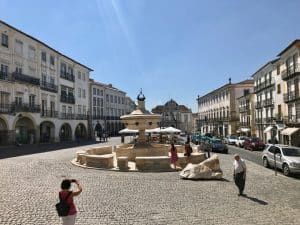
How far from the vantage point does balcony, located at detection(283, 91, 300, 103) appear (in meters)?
40.6

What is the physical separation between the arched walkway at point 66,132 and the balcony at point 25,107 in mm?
11175

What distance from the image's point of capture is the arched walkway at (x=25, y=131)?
4284 centimetres

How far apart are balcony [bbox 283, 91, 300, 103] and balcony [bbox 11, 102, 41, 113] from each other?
104ft

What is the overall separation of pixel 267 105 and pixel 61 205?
49.1m

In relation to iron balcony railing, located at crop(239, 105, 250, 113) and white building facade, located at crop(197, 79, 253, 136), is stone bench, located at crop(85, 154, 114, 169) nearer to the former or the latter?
iron balcony railing, located at crop(239, 105, 250, 113)

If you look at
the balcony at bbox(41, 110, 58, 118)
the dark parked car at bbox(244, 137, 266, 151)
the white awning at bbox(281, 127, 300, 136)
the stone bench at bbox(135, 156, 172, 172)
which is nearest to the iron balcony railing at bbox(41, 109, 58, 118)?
the balcony at bbox(41, 110, 58, 118)

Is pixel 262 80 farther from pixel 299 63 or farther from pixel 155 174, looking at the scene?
pixel 155 174

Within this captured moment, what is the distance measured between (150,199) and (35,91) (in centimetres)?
3791

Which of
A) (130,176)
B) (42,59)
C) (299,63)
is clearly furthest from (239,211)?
(42,59)

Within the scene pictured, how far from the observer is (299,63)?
3919 centimetres

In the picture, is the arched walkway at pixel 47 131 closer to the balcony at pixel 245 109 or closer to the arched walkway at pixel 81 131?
the arched walkway at pixel 81 131

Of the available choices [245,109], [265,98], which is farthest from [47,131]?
[245,109]

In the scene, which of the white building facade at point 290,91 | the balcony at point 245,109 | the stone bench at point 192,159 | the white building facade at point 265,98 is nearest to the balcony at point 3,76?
the stone bench at point 192,159

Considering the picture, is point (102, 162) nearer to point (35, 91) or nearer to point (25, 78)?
point (25, 78)
